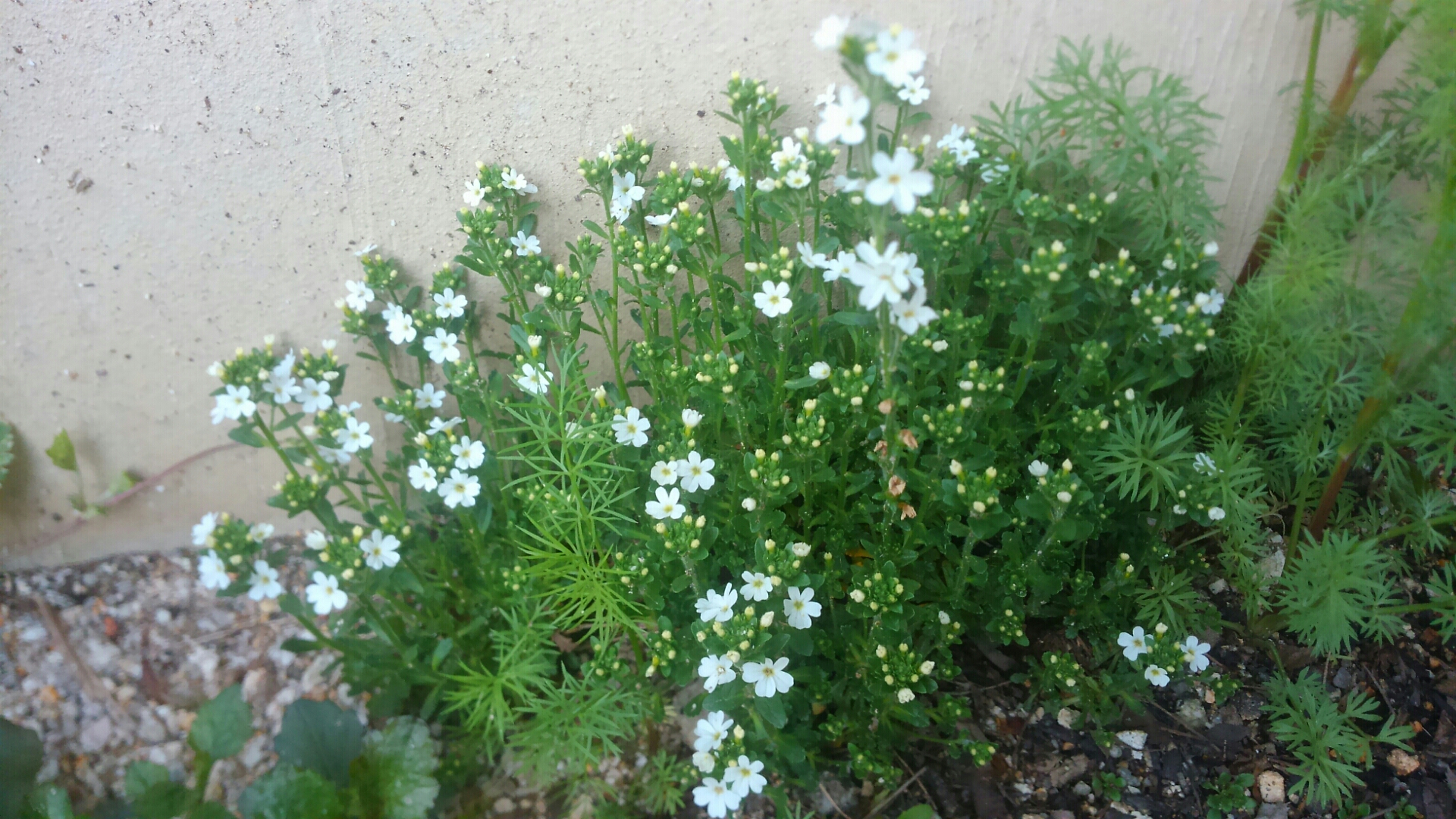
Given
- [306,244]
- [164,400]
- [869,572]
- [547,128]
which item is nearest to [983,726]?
[869,572]

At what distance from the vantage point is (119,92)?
213cm

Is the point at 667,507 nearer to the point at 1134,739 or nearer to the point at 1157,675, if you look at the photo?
the point at 1157,675

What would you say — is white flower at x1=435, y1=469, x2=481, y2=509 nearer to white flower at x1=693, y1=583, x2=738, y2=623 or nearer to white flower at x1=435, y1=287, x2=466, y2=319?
white flower at x1=435, y1=287, x2=466, y2=319

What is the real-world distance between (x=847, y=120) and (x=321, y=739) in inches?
74.5

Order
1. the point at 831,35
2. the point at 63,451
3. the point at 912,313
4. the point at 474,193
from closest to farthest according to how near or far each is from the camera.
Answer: the point at 831,35
the point at 912,313
the point at 474,193
the point at 63,451

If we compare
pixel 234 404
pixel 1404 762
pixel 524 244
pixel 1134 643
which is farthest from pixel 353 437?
pixel 1404 762

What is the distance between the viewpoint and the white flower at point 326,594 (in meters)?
1.80

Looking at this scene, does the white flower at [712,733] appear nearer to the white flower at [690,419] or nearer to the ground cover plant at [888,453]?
the ground cover plant at [888,453]

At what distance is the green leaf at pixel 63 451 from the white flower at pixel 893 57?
292 centimetres

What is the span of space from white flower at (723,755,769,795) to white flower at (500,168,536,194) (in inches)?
59.2

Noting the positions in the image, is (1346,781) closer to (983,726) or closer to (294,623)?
(983,726)

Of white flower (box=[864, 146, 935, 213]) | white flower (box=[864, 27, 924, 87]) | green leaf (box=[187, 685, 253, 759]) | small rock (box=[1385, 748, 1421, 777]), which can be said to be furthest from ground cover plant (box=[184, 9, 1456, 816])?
white flower (box=[864, 27, 924, 87])

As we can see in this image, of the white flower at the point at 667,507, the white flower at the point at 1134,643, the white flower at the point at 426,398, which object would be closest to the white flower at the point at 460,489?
the white flower at the point at 426,398

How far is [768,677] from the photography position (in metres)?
1.63
